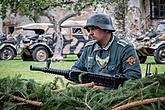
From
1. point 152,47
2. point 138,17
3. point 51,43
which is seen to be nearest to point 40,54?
point 51,43

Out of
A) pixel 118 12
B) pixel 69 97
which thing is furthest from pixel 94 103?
pixel 118 12

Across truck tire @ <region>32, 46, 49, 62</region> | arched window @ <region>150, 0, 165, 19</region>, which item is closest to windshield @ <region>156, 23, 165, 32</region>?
truck tire @ <region>32, 46, 49, 62</region>

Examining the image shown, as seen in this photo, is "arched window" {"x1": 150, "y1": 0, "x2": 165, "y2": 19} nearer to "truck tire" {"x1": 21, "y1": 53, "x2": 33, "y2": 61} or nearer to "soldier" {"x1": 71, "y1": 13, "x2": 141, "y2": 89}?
"truck tire" {"x1": 21, "y1": 53, "x2": 33, "y2": 61}

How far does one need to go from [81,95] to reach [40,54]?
14.3 metres

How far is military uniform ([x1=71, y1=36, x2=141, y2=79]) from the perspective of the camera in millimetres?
3260

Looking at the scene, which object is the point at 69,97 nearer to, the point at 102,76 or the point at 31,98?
the point at 31,98

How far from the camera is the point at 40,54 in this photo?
53.0 feet

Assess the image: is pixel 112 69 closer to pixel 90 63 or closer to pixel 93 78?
pixel 90 63

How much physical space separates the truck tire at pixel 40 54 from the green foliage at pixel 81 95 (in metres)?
14.0

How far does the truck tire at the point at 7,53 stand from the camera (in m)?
16.9

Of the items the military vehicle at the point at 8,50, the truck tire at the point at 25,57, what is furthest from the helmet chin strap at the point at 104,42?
the military vehicle at the point at 8,50

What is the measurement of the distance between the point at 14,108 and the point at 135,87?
1.47ft

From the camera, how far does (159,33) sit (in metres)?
15.1

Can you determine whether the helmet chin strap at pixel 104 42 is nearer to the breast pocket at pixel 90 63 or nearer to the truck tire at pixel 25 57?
the breast pocket at pixel 90 63
